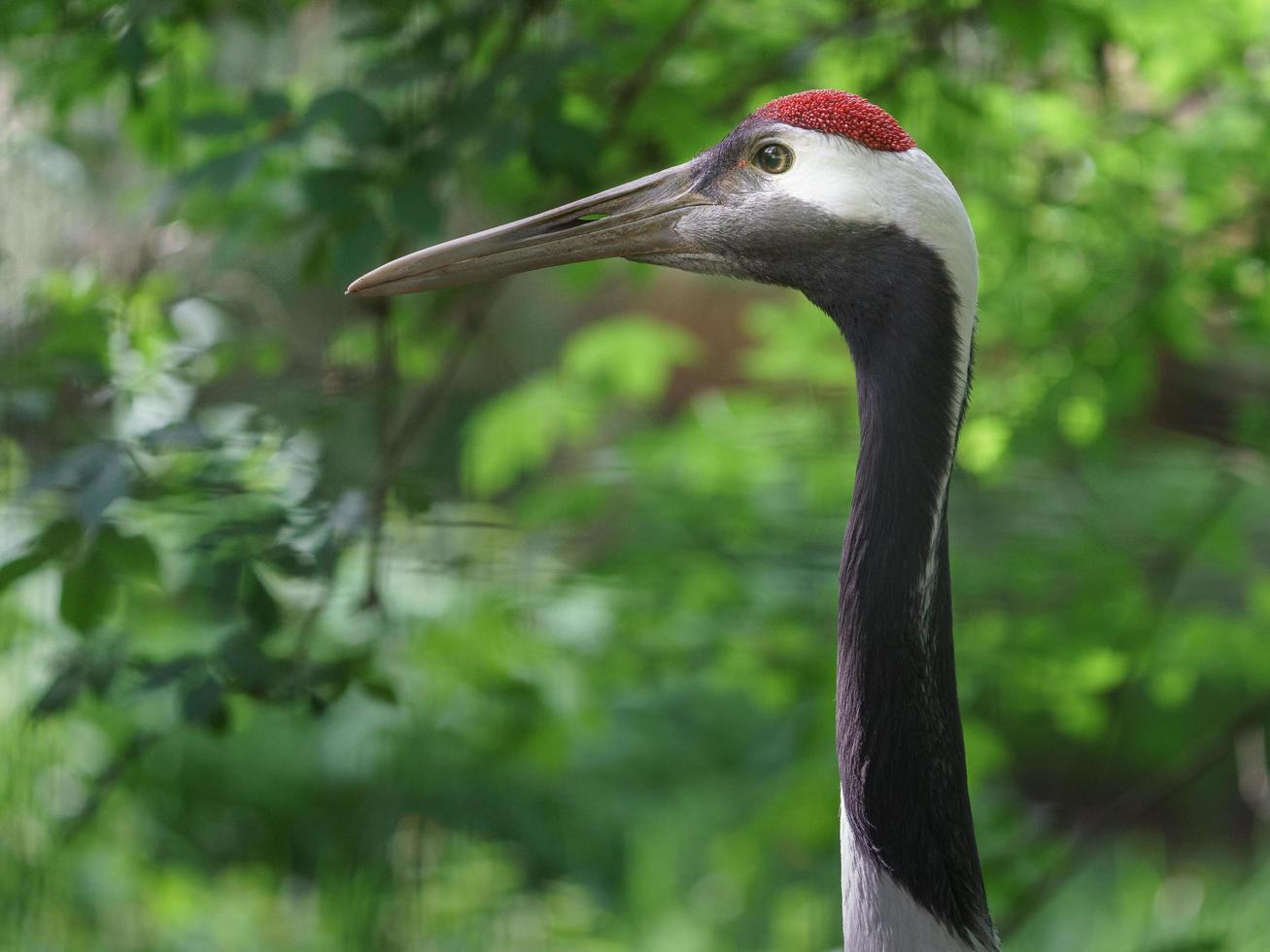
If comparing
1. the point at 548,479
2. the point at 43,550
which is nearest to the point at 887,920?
the point at 43,550

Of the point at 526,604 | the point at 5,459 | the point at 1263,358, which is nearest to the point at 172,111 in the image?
the point at 5,459

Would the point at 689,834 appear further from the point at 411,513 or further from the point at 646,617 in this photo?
the point at 411,513

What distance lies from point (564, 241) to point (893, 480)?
460mm

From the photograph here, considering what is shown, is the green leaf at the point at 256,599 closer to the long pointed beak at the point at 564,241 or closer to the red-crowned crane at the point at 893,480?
the long pointed beak at the point at 564,241

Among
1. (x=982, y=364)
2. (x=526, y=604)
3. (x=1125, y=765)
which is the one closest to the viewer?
(x=526, y=604)

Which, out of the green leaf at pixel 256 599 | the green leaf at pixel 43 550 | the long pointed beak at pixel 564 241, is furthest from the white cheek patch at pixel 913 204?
the green leaf at pixel 43 550

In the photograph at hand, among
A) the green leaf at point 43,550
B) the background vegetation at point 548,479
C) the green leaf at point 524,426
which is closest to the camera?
the green leaf at point 43,550

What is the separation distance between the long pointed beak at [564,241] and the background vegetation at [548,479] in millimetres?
635

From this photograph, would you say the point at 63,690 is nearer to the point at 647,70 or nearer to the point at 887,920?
the point at 887,920

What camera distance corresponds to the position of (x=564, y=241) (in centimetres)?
145

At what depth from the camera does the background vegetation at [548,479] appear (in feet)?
7.13

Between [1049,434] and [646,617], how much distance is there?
1.02 m

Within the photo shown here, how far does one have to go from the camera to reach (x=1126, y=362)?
9.37 feet

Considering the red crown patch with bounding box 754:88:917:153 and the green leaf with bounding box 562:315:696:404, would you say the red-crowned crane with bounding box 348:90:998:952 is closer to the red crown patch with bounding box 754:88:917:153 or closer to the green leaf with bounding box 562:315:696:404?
the red crown patch with bounding box 754:88:917:153
